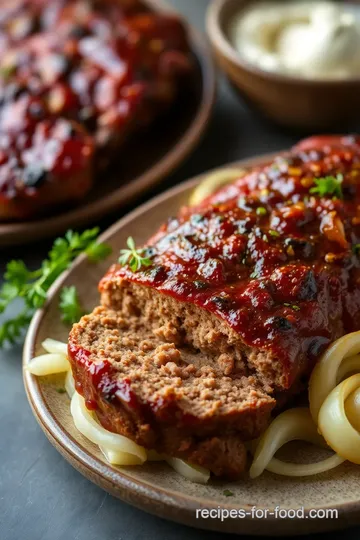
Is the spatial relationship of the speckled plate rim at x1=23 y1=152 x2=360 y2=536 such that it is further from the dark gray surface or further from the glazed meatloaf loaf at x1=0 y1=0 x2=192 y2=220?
the glazed meatloaf loaf at x1=0 y1=0 x2=192 y2=220

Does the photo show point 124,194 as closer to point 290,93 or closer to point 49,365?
point 290,93

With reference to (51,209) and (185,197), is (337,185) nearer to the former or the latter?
(185,197)

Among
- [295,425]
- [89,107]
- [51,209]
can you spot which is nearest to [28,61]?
[89,107]

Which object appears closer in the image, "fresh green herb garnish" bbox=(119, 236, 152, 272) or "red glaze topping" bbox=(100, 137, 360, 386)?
"red glaze topping" bbox=(100, 137, 360, 386)

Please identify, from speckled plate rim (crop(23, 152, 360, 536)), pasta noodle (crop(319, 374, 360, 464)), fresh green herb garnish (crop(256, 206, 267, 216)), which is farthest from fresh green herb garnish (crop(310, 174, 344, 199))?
speckled plate rim (crop(23, 152, 360, 536))

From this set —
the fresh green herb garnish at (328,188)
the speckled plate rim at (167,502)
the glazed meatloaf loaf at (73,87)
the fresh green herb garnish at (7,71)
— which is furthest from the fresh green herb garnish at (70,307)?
the fresh green herb garnish at (7,71)

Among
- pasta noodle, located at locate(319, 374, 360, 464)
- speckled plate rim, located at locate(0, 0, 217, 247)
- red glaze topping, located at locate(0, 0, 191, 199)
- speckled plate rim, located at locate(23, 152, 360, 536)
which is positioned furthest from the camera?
red glaze topping, located at locate(0, 0, 191, 199)
